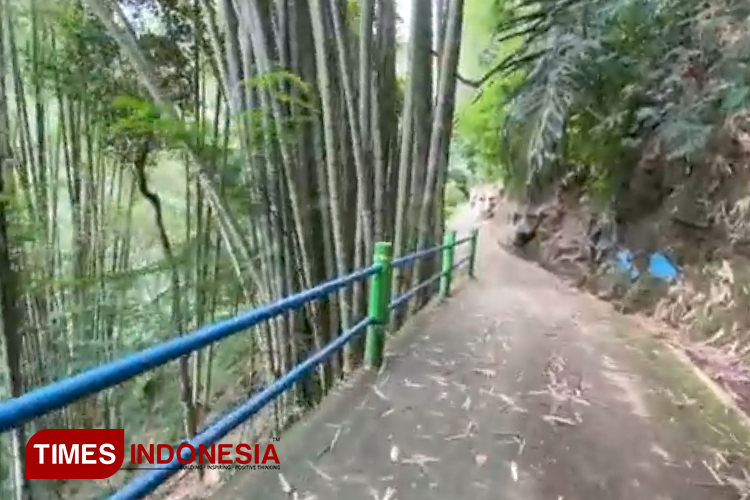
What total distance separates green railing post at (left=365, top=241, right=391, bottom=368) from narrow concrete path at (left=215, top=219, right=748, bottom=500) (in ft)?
0.35

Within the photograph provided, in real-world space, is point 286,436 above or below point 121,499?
below

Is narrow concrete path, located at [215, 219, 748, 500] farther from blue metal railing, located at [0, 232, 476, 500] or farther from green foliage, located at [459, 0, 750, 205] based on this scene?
green foliage, located at [459, 0, 750, 205]

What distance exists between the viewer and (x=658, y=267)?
526 centimetres

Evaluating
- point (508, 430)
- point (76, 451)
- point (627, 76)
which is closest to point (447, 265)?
point (627, 76)

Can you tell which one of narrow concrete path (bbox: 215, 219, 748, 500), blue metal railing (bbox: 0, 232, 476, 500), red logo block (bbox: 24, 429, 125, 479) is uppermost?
blue metal railing (bbox: 0, 232, 476, 500)

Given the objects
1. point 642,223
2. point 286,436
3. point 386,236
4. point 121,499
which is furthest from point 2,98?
point 642,223

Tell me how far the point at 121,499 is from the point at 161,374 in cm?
552

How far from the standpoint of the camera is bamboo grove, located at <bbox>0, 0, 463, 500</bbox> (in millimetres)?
3020

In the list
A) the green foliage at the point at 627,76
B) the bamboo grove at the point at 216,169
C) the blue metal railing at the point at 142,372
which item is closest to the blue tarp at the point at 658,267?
the green foliage at the point at 627,76

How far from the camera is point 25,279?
393 cm

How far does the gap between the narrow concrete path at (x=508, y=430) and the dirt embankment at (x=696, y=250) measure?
294mm

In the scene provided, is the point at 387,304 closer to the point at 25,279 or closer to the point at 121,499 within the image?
the point at 121,499

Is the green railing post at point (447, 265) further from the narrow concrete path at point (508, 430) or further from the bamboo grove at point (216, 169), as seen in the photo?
the narrow concrete path at point (508, 430)

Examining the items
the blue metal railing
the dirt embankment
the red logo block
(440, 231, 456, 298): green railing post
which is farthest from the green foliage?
the red logo block
